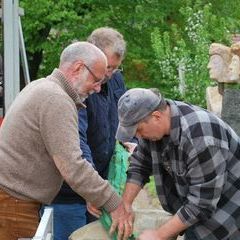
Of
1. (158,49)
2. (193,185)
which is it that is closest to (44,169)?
(193,185)

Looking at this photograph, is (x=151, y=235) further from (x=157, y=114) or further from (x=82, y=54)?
(x=82, y=54)

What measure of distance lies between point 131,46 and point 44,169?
1032cm

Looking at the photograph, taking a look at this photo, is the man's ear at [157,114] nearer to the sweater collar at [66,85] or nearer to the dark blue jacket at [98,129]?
the sweater collar at [66,85]

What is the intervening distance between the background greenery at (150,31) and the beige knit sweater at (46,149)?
342 inches

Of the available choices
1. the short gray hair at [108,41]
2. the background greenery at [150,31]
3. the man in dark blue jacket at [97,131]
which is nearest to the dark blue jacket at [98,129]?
the man in dark blue jacket at [97,131]

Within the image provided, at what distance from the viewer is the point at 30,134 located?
3.47 metres

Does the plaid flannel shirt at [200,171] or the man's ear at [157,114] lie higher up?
the man's ear at [157,114]

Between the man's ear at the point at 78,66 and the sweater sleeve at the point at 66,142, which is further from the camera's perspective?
the man's ear at the point at 78,66

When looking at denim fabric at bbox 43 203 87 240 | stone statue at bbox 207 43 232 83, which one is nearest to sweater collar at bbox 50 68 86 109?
denim fabric at bbox 43 203 87 240

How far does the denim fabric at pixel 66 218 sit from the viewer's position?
4.27m

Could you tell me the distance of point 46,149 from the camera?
3.49 metres

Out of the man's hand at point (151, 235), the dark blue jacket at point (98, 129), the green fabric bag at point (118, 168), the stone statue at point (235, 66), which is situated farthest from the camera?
the stone statue at point (235, 66)

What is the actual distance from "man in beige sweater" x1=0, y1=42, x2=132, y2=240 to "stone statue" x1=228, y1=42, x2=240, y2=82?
3928 millimetres

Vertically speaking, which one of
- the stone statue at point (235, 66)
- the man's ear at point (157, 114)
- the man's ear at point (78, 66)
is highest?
the man's ear at point (78, 66)
